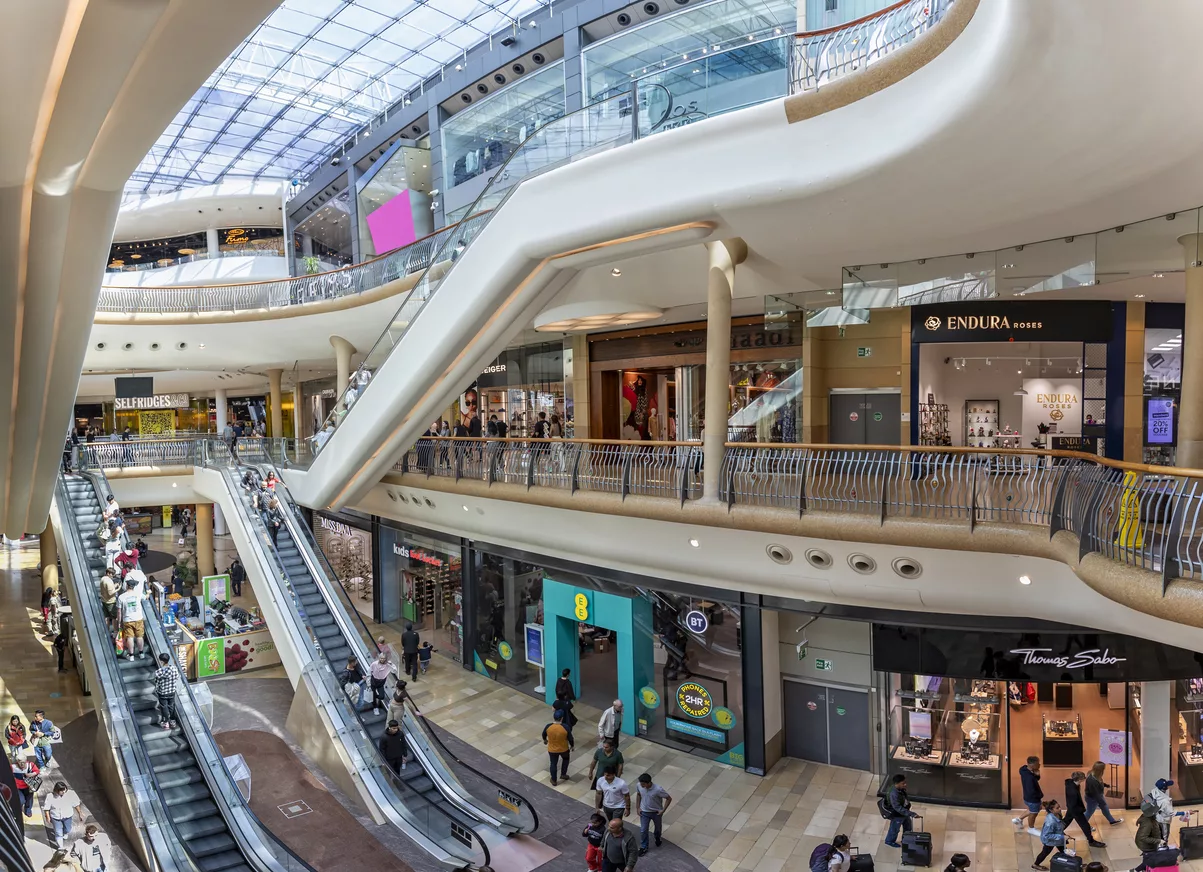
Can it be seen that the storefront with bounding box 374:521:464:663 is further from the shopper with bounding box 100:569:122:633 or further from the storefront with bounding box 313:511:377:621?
the shopper with bounding box 100:569:122:633

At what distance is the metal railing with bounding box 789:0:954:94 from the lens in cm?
631

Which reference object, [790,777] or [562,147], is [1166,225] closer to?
[562,147]

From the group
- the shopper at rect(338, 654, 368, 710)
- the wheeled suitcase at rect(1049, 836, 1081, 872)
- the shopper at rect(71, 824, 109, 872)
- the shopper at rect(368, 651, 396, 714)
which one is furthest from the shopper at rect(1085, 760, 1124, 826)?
the shopper at rect(71, 824, 109, 872)

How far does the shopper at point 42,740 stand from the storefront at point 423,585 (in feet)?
24.2

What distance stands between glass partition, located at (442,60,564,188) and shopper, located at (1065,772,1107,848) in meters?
15.0

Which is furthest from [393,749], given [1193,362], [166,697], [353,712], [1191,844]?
[1193,362]

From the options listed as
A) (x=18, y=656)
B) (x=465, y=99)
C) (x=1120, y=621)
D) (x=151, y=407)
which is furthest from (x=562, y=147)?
(x=151, y=407)

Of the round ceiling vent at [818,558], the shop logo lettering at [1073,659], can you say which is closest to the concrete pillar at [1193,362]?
the shop logo lettering at [1073,659]

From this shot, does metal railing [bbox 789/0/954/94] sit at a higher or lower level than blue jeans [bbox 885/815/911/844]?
higher

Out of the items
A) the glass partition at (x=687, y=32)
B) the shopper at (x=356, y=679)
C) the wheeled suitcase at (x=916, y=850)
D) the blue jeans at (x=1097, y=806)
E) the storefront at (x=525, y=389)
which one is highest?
the glass partition at (x=687, y=32)

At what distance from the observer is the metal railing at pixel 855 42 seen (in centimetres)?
631

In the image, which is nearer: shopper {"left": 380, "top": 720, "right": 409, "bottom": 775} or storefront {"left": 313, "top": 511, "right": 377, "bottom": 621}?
shopper {"left": 380, "top": 720, "right": 409, "bottom": 775}

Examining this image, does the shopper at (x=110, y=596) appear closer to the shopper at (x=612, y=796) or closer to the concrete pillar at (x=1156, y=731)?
the shopper at (x=612, y=796)

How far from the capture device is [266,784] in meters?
11.3
